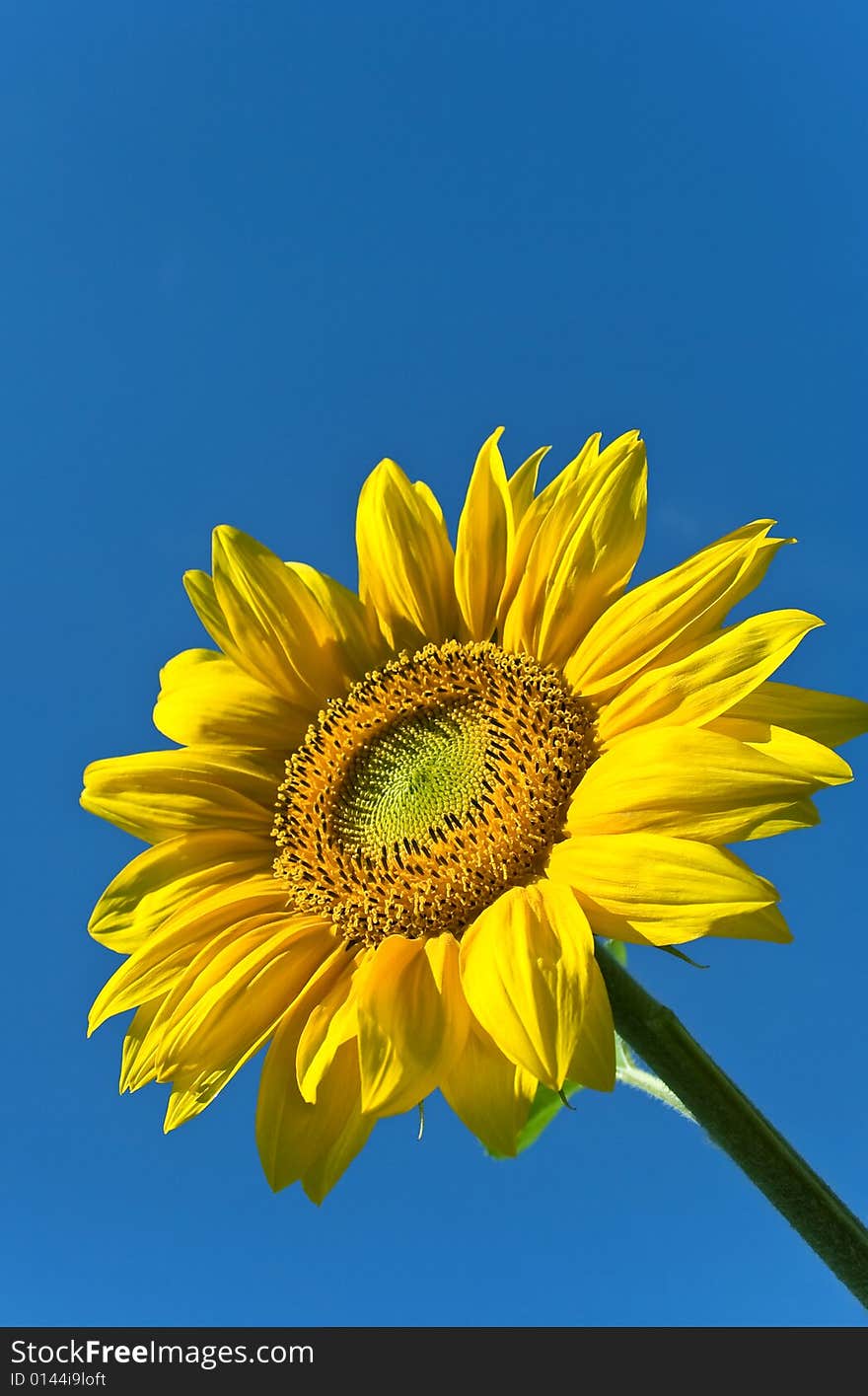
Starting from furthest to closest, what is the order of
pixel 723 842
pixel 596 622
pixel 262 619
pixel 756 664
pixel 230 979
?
pixel 262 619, pixel 596 622, pixel 230 979, pixel 756 664, pixel 723 842

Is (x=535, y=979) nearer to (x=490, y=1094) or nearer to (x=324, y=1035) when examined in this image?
(x=490, y=1094)

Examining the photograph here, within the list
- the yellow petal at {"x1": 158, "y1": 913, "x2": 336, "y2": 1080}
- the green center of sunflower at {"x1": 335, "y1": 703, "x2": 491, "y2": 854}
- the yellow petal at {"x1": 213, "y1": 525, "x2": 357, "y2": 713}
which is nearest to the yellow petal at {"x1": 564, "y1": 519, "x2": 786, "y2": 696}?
the green center of sunflower at {"x1": 335, "y1": 703, "x2": 491, "y2": 854}

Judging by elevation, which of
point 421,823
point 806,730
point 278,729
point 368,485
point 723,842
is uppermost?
point 368,485

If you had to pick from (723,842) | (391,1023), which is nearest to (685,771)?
(723,842)

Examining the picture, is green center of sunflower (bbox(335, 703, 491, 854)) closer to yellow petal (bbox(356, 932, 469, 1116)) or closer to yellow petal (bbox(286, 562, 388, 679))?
yellow petal (bbox(286, 562, 388, 679))

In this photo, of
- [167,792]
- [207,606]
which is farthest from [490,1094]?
[207,606]

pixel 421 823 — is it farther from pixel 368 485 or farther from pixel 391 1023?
pixel 368 485
